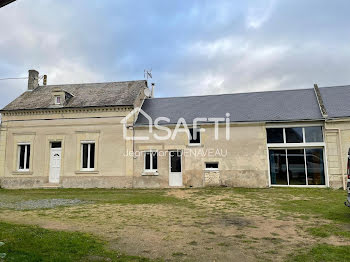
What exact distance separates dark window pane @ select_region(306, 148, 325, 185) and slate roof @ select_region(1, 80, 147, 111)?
11.4 m

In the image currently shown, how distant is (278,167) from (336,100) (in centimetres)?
586

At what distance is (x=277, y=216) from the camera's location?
8039mm

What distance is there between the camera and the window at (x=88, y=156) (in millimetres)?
17344

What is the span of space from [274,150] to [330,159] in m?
2.96

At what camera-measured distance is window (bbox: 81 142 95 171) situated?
56.9 ft

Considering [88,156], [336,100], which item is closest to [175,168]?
[88,156]

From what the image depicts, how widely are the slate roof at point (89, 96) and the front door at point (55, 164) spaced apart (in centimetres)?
306

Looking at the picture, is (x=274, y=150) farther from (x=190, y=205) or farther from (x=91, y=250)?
(x=91, y=250)

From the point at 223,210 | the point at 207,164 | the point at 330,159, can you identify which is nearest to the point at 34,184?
the point at 207,164

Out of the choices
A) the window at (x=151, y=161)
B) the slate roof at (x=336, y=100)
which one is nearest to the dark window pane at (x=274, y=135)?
the slate roof at (x=336, y=100)

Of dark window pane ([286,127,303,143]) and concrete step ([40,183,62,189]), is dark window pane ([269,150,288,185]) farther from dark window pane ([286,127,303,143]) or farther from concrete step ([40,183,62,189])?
concrete step ([40,183,62,189])

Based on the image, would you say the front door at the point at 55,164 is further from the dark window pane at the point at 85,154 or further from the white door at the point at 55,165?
the dark window pane at the point at 85,154

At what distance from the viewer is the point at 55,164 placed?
1762cm

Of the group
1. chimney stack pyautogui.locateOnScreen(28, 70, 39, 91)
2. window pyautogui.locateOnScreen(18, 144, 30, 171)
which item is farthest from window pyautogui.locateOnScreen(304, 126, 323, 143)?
chimney stack pyautogui.locateOnScreen(28, 70, 39, 91)
